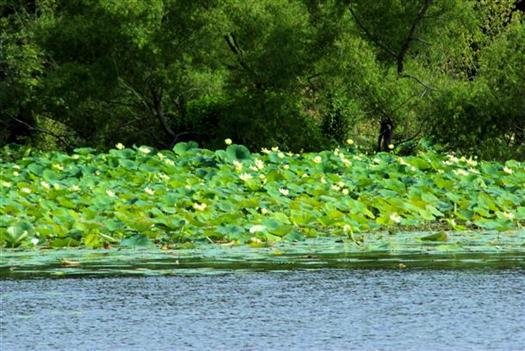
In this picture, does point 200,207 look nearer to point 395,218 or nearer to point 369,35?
point 395,218

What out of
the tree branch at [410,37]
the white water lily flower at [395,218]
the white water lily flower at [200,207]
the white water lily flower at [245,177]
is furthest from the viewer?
the tree branch at [410,37]

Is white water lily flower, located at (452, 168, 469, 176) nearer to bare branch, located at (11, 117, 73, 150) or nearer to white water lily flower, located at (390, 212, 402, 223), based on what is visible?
white water lily flower, located at (390, 212, 402, 223)

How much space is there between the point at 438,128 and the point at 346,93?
1958mm

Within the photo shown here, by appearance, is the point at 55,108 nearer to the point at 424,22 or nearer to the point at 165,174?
the point at 424,22

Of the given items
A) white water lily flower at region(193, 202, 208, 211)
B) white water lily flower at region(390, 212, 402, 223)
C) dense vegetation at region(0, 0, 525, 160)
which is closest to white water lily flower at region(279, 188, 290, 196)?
white water lily flower at region(193, 202, 208, 211)

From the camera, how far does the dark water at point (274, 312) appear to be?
7125 millimetres

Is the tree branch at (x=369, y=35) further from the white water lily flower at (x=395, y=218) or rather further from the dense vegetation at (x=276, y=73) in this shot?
the white water lily flower at (x=395, y=218)

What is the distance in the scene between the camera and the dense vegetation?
23.3 meters

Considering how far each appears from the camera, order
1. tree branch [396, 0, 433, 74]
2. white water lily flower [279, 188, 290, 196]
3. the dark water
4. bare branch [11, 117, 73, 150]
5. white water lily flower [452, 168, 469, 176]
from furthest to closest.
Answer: bare branch [11, 117, 73, 150]
tree branch [396, 0, 433, 74]
white water lily flower [452, 168, 469, 176]
white water lily flower [279, 188, 290, 196]
the dark water

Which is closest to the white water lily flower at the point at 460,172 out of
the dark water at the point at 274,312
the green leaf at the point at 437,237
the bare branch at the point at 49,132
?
the green leaf at the point at 437,237

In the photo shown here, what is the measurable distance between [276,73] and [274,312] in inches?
673

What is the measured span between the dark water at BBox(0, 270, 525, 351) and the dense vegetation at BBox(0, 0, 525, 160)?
13770 mm

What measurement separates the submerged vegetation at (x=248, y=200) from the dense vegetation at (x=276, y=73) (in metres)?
5.13

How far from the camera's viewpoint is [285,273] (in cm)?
969
